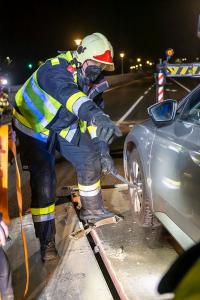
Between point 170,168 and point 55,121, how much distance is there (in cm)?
115

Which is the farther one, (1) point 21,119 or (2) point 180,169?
(1) point 21,119

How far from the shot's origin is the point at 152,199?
11.6 feet

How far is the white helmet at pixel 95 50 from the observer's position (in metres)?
3.56

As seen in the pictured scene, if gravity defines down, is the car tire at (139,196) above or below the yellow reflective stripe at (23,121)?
below

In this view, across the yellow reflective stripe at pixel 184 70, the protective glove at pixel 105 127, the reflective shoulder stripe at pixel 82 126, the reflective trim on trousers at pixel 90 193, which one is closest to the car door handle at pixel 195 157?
the protective glove at pixel 105 127

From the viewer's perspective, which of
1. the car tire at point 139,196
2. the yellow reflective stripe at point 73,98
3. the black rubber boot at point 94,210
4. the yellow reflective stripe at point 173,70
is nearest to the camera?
the yellow reflective stripe at point 73,98

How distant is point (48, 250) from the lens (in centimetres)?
365

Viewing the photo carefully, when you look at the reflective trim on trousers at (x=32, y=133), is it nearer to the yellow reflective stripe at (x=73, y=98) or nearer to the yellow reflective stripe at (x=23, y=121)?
the yellow reflective stripe at (x=23, y=121)

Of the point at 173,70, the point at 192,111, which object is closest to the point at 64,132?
the point at 192,111

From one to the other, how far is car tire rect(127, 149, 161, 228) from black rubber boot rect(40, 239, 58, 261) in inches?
33.0

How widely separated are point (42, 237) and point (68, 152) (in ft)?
2.65

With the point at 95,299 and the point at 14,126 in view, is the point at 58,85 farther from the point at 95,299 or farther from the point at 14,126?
the point at 95,299

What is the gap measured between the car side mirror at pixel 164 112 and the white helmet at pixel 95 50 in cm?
54

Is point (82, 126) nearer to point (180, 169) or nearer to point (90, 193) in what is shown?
point (90, 193)
